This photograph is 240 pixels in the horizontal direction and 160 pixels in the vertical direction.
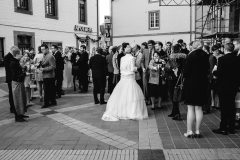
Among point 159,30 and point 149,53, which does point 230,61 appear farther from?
point 159,30

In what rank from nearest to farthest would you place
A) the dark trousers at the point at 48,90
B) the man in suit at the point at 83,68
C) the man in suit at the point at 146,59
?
the dark trousers at the point at 48,90
the man in suit at the point at 146,59
the man in suit at the point at 83,68

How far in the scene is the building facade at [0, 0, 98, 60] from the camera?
15492 mm

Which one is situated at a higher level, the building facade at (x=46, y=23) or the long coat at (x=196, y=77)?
the building facade at (x=46, y=23)

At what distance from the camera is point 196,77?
223 inches

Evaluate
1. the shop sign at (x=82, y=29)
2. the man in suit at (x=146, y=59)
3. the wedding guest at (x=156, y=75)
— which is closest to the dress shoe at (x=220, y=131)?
the wedding guest at (x=156, y=75)

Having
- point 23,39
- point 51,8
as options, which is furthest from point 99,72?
point 51,8

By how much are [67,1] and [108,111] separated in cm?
1565

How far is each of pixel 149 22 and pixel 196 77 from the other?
25851 millimetres

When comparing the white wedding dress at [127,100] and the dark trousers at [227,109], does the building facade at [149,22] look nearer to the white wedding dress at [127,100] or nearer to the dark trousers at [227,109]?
the white wedding dress at [127,100]

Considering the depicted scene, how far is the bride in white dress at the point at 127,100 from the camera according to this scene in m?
7.30

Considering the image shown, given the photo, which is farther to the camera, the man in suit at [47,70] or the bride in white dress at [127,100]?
the man in suit at [47,70]

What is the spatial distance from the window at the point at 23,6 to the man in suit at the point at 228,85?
528 inches

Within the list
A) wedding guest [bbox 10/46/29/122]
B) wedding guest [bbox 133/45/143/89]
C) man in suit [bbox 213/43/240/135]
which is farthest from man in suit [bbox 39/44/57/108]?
man in suit [bbox 213/43/240/135]

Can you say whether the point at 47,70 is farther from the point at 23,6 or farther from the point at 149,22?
the point at 149,22
